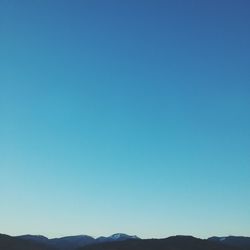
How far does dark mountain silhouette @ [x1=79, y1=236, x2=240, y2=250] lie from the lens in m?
80.1

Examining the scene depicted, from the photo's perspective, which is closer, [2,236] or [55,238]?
[2,236]

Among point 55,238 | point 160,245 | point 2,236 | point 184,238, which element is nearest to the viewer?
point 2,236

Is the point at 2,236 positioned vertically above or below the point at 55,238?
below

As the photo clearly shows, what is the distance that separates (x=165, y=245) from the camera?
8450 centimetres

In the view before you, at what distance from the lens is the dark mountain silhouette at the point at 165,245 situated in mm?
80125

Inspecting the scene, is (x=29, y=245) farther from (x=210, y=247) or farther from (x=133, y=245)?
(x=210, y=247)

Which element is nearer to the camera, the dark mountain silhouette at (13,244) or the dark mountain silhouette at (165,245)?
the dark mountain silhouette at (13,244)

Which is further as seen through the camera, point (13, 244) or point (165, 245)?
point (165, 245)

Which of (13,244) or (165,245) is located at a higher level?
(165,245)

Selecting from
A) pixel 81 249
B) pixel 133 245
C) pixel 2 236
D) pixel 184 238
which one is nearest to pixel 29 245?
pixel 2 236

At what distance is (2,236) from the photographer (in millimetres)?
78875

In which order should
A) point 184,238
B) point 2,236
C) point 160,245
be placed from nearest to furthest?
point 2,236
point 160,245
point 184,238

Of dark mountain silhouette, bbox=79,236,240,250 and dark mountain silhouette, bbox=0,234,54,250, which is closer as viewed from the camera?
dark mountain silhouette, bbox=0,234,54,250

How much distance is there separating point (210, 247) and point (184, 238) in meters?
8.47
